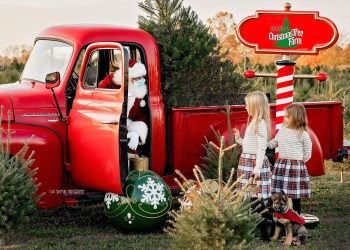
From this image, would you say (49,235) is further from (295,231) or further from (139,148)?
(295,231)

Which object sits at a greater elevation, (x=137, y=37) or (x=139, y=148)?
(x=137, y=37)

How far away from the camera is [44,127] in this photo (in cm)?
741

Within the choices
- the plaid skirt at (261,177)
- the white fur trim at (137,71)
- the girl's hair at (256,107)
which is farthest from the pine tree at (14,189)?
the girl's hair at (256,107)

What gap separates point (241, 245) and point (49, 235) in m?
2.75

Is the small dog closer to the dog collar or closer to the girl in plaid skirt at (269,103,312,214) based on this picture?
the dog collar

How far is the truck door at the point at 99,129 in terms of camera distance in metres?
6.94

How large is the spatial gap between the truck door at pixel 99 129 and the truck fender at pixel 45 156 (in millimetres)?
160

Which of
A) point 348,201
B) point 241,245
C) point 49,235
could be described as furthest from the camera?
point 348,201

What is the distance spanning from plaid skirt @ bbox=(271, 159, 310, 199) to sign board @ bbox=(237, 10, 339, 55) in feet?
4.55

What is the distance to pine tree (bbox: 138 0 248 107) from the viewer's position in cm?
853

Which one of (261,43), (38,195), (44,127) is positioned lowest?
(38,195)

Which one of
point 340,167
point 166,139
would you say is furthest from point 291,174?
point 340,167

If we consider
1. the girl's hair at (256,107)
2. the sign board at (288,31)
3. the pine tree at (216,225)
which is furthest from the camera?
the sign board at (288,31)

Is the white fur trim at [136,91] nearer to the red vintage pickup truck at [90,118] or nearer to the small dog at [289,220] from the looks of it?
the red vintage pickup truck at [90,118]
